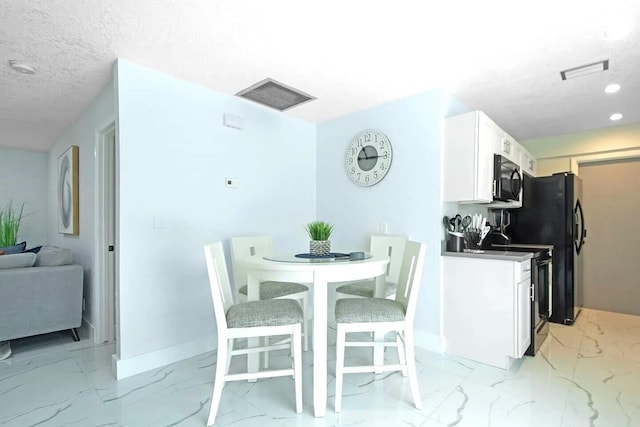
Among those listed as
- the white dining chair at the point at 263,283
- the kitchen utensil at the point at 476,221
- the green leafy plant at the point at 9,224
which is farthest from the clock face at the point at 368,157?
the green leafy plant at the point at 9,224

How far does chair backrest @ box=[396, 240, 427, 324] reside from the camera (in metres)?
1.93

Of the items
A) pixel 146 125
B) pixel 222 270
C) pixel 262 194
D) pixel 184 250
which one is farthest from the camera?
pixel 262 194

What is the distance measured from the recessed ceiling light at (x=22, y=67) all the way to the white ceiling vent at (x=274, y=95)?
150 centimetres

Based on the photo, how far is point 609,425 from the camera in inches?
68.7

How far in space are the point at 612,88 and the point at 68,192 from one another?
5604mm

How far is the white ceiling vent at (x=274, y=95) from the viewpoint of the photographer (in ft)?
9.15

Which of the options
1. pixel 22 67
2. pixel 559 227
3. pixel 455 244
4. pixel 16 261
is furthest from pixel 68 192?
pixel 559 227

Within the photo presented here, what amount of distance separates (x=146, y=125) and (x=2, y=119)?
104 inches

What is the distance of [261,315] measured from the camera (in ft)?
6.08

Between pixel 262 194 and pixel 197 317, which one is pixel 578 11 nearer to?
pixel 262 194

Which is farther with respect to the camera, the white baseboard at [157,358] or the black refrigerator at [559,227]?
the black refrigerator at [559,227]

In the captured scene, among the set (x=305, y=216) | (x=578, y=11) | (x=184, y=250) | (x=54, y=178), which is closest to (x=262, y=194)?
(x=305, y=216)

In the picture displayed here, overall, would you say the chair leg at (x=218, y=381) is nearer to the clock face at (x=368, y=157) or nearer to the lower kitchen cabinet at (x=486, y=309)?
the lower kitchen cabinet at (x=486, y=309)

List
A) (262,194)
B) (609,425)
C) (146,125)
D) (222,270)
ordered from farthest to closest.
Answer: (262,194)
(146,125)
(222,270)
(609,425)
